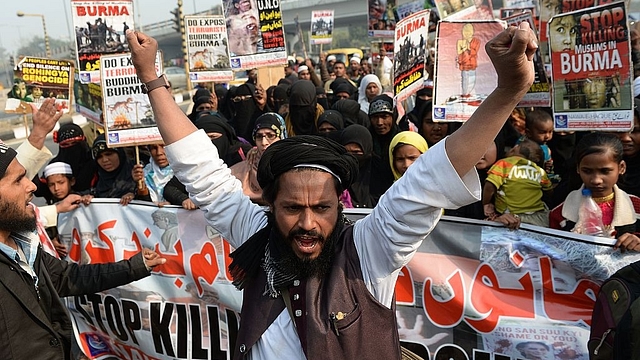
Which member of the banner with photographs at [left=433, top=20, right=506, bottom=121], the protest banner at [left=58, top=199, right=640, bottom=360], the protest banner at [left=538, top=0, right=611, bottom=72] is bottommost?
the protest banner at [left=58, top=199, right=640, bottom=360]

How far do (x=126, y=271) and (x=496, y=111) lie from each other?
220 cm

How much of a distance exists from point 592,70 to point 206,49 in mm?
6119

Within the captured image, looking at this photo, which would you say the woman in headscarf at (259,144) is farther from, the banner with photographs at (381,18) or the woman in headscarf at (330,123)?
the banner with photographs at (381,18)

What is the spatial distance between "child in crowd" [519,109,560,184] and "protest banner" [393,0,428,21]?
3.64 metres

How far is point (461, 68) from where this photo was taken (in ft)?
13.0

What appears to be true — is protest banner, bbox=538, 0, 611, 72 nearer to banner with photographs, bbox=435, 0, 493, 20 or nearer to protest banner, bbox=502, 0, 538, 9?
banner with photographs, bbox=435, 0, 493, 20

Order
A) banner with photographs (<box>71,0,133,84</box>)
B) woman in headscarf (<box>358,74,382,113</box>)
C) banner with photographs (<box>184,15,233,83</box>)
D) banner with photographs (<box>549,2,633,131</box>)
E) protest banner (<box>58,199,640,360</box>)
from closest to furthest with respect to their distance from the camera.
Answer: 1. protest banner (<box>58,199,640,360</box>)
2. banner with photographs (<box>549,2,633,131</box>)
3. banner with photographs (<box>71,0,133,84</box>)
4. woman in headscarf (<box>358,74,382,113</box>)
5. banner with photographs (<box>184,15,233,83</box>)

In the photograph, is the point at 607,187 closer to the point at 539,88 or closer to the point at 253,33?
the point at 539,88

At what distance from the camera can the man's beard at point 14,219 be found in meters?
2.43

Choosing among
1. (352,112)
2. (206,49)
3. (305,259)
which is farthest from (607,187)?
(206,49)

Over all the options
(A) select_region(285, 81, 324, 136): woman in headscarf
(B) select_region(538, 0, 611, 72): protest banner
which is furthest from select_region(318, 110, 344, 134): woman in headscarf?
(B) select_region(538, 0, 611, 72): protest banner

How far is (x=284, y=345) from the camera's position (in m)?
1.67

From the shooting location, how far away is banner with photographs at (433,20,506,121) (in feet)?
12.9

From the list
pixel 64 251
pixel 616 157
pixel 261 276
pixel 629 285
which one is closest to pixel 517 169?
pixel 616 157
